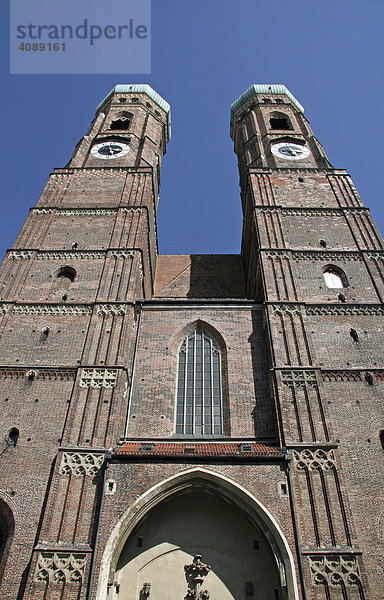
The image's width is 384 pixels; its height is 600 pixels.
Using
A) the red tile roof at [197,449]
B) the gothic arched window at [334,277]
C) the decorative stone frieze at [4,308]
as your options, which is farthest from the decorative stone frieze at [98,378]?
the gothic arched window at [334,277]

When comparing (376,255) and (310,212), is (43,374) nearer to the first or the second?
(376,255)

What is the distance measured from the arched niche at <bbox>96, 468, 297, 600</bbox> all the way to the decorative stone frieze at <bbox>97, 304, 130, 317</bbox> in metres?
6.07

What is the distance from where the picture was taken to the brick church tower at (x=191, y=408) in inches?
424

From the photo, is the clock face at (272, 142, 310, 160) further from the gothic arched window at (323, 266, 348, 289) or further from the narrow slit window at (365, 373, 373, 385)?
the narrow slit window at (365, 373, 373, 385)

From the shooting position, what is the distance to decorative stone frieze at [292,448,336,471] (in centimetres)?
1190

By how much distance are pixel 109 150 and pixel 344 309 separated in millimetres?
15888

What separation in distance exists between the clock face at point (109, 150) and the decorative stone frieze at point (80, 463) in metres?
17.3

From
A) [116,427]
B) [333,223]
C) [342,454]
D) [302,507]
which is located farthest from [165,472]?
[333,223]

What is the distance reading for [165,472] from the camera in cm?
1169

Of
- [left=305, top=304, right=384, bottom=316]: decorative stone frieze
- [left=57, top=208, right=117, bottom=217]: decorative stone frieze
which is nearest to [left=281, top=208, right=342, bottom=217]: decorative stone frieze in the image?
[left=305, top=304, right=384, bottom=316]: decorative stone frieze

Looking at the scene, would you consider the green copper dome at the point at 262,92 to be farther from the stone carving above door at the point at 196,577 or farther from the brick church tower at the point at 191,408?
the stone carving above door at the point at 196,577

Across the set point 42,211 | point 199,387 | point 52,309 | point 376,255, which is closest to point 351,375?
point 199,387

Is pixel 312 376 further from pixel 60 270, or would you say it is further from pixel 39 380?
pixel 60 270

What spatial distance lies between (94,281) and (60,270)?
1.52m
